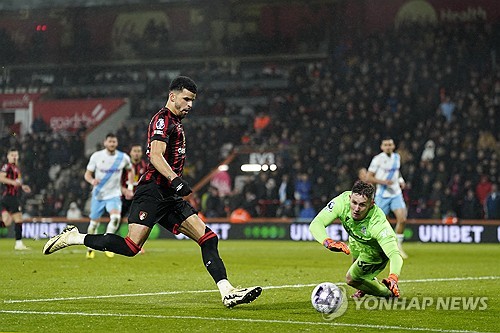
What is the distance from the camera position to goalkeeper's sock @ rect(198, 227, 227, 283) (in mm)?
8844

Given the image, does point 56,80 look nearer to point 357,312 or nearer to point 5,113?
point 5,113

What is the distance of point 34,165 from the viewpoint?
31422mm

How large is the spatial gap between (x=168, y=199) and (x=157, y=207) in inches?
5.1

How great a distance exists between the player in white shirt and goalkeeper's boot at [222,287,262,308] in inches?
345

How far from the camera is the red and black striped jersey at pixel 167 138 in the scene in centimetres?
887

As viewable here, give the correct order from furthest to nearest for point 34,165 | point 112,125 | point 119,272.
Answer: point 112,125, point 34,165, point 119,272

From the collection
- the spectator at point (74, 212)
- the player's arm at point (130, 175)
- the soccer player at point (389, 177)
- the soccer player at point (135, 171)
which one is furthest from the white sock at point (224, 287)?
the spectator at point (74, 212)

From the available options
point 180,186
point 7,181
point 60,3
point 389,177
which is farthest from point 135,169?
point 60,3

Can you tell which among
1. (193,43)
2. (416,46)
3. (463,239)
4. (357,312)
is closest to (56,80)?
(193,43)

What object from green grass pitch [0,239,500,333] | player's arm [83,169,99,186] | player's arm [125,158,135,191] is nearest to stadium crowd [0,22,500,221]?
green grass pitch [0,239,500,333]

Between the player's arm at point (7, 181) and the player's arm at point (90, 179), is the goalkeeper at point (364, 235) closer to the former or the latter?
the player's arm at point (90, 179)

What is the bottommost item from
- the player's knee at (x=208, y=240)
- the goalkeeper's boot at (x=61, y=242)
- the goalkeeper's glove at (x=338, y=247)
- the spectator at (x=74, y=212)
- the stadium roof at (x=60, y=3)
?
the spectator at (x=74, y=212)

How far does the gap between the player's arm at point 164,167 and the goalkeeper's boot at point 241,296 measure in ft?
3.21

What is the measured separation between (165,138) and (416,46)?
24149mm
